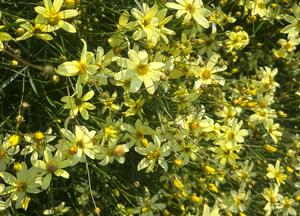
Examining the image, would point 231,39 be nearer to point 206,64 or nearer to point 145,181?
point 206,64

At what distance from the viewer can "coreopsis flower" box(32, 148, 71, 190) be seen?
1.84 metres

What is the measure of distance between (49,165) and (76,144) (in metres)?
0.13

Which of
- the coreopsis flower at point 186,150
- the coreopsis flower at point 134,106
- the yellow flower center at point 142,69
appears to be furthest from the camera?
the coreopsis flower at point 186,150

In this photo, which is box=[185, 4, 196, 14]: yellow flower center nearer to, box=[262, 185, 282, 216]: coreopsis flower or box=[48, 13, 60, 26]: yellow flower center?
box=[48, 13, 60, 26]: yellow flower center

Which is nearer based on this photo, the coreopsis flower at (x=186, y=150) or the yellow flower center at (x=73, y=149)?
the yellow flower center at (x=73, y=149)

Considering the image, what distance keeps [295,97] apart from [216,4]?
0.76 meters

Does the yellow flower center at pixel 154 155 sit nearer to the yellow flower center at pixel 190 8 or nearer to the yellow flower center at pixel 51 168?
the yellow flower center at pixel 51 168

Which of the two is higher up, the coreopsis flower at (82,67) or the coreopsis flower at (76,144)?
the coreopsis flower at (82,67)

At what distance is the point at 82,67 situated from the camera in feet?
6.17

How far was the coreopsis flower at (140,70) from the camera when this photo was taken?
1.96 m

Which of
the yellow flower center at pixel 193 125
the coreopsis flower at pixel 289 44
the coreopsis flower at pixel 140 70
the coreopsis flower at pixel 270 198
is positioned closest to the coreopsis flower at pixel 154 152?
the yellow flower center at pixel 193 125

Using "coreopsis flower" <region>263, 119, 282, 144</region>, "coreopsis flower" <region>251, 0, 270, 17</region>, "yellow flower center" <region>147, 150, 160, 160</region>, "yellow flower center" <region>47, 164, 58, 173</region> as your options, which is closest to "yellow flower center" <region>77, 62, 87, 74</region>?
"yellow flower center" <region>47, 164, 58, 173</region>

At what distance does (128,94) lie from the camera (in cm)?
211

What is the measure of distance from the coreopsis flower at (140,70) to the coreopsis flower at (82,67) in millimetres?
123
